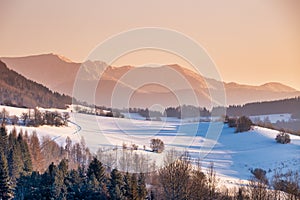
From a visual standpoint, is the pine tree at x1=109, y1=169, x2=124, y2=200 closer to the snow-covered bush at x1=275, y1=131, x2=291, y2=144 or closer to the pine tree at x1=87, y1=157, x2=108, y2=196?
the pine tree at x1=87, y1=157, x2=108, y2=196

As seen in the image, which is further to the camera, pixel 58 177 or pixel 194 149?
pixel 194 149

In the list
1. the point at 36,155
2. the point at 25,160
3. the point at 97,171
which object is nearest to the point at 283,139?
the point at 36,155

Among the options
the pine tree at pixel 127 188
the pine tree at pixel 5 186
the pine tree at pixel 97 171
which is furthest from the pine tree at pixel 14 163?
the pine tree at pixel 127 188

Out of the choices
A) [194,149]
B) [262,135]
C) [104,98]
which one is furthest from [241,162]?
[104,98]

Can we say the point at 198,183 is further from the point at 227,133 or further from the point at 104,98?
the point at 104,98

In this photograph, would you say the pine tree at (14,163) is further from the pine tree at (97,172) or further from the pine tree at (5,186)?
the pine tree at (97,172)

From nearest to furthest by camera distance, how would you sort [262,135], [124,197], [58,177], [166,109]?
[124,197]
[58,177]
[262,135]
[166,109]

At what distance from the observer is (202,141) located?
114312 millimetres

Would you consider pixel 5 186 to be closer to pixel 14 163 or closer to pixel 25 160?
pixel 14 163

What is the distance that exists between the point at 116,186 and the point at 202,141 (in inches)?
3239

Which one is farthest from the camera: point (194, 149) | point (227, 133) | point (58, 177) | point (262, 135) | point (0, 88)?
point (0, 88)

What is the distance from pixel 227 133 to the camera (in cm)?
11881

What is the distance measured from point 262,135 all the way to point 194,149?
16973mm

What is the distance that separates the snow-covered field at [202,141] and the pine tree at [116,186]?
37.7 m
